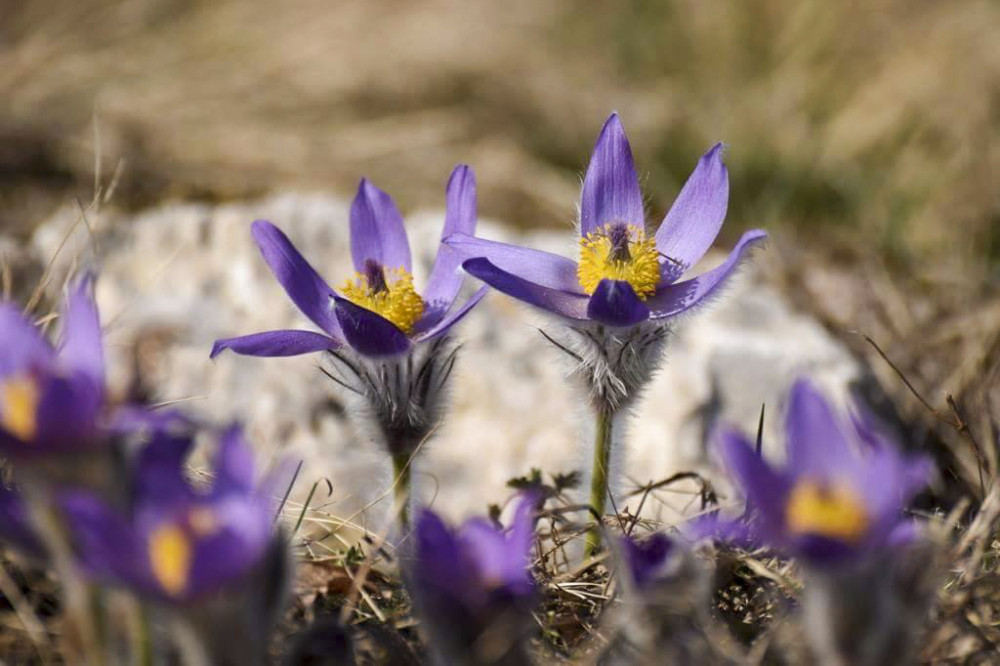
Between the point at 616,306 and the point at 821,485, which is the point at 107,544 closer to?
the point at 821,485

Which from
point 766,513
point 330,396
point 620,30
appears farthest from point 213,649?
point 620,30

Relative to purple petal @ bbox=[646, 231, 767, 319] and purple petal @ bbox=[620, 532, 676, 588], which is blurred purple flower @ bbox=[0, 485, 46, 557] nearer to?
purple petal @ bbox=[620, 532, 676, 588]

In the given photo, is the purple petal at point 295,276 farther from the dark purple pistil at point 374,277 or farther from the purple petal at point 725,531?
the purple petal at point 725,531

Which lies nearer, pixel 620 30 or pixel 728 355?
pixel 728 355

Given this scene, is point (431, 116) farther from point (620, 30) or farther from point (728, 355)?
point (728, 355)

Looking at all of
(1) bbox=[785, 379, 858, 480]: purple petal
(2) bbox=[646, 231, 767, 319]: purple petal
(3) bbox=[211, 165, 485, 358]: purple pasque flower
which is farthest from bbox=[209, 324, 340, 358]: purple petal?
(1) bbox=[785, 379, 858, 480]: purple petal

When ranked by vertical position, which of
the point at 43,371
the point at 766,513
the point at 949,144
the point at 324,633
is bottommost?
the point at 949,144

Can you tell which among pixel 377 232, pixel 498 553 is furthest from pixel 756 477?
pixel 377 232
